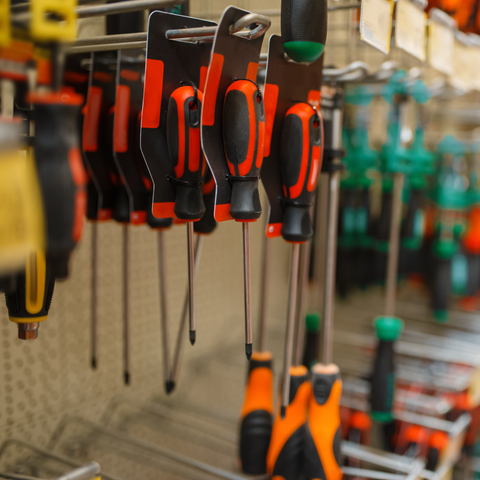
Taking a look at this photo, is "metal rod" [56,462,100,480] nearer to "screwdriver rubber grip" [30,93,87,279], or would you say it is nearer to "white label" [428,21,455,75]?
"screwdriver rubber grip" [30,93,87,279]

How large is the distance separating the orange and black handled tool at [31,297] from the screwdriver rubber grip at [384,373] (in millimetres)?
779

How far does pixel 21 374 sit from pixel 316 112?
2.27 feet

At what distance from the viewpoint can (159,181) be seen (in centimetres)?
60

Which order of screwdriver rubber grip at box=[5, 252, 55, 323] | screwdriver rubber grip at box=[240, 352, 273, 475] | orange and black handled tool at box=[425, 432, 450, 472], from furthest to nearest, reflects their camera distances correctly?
orange and black handled tool at box=[425, 432, 450, 472] → screwdriver rubber grip at box=[240, 352, 273, 475] → screwdriver rubber grip at box=[5, 252, 55, 323]

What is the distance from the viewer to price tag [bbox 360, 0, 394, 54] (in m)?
0.64

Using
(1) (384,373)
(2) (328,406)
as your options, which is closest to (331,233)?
(2) (328,406)

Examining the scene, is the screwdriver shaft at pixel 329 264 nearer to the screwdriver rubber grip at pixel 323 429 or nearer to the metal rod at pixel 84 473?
the screwdriver rubber grip at pixel 323 429

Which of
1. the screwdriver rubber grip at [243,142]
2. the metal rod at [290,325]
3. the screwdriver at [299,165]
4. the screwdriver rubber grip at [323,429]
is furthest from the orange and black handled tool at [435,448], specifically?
the screwdriver rubber grip at [243,142]

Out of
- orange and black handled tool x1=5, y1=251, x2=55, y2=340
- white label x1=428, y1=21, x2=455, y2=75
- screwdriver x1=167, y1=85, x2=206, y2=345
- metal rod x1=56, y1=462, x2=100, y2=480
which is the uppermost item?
white label x1=428, y1=21, x2=455, y2=75

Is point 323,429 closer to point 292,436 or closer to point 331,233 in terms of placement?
point 292,436

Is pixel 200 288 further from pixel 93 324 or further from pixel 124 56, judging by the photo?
pixel 124 56

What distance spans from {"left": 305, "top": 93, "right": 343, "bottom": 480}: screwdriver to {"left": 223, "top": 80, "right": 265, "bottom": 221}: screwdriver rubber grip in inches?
11.5

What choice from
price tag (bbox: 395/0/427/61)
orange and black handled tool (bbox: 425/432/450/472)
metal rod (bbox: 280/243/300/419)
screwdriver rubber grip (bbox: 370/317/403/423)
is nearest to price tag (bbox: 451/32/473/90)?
price tag (bbox: 395/0/427/61)

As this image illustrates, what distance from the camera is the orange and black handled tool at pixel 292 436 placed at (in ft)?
2.65
